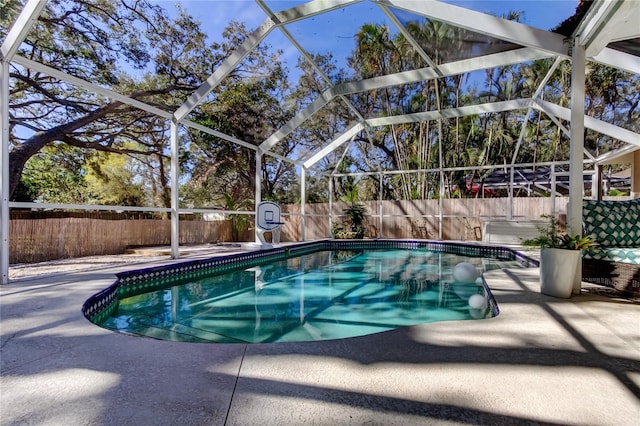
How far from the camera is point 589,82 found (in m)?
7.51

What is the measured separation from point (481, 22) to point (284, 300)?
4.96 meters

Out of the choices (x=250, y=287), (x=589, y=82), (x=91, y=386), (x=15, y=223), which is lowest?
(x=250, y=287)

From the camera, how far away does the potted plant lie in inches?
123

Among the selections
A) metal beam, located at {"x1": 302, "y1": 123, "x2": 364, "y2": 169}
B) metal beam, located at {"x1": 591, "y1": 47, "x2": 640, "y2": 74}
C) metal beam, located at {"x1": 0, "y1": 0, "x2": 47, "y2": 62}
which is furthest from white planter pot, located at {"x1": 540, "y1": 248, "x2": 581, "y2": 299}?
metal beam, located at {"x1": 302, "y1": 123, "x2": 364, "y2": 169}

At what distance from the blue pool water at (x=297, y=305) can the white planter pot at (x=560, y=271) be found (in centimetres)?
64

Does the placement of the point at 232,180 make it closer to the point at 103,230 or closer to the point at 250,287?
the point at 103,230

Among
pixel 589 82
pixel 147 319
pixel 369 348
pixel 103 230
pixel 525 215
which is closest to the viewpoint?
pixel 369 348

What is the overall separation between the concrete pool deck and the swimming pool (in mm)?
961

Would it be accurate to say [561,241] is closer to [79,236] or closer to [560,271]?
[560,271]

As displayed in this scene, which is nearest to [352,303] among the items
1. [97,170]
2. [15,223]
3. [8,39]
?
[8,39]

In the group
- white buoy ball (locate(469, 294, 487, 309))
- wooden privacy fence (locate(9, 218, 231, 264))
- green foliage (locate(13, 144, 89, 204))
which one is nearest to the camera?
white buoy ball (locate(469, 294, 487, 309))

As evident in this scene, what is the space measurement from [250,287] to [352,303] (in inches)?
71.4

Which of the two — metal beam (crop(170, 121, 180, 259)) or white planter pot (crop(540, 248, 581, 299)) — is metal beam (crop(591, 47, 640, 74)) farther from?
metal beam (crop(170, 121, 180, 259))

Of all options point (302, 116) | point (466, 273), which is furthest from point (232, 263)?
point (466, 273)
